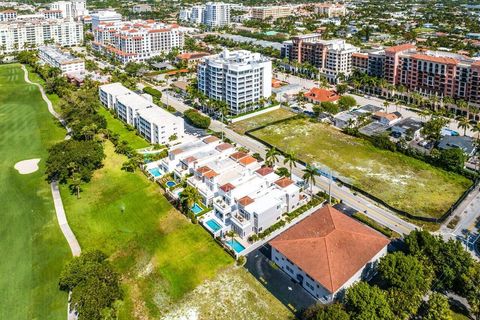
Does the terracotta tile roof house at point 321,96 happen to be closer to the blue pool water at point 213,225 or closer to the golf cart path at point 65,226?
the blue pool water at point 213,225

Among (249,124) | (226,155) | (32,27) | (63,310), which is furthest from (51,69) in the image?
(63,310)

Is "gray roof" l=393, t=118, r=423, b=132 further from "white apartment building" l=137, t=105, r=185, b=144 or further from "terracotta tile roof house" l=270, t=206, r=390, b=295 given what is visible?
"white apartment building" l=137, t=105, r=185, b=144

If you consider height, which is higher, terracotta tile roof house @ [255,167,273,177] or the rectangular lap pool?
terracotta tile roof house @ [255,167,273,177]

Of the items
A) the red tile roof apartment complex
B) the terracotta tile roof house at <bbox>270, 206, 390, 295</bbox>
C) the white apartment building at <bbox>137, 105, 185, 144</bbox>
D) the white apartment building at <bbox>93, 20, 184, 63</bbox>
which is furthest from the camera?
the white apartment building at <bbox>93, 20, 184, 63</bbox>

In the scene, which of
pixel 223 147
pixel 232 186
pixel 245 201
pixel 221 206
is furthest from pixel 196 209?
pixel 223 147

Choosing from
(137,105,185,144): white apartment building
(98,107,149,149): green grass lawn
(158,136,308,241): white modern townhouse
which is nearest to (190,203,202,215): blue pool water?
(158,136,308,241): white modern townhouse

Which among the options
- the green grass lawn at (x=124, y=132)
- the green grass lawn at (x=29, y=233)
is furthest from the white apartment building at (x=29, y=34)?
the green grass lawn at (x=124, y=132)
